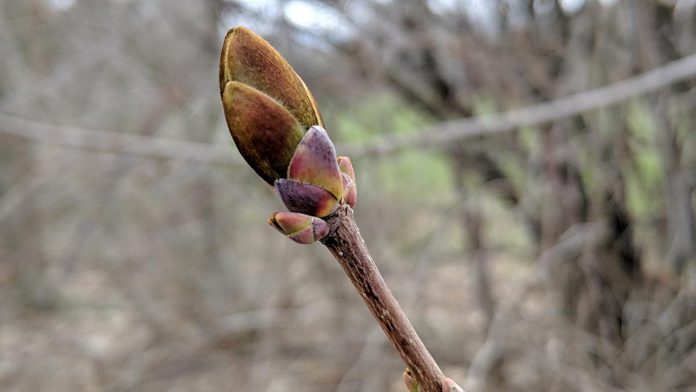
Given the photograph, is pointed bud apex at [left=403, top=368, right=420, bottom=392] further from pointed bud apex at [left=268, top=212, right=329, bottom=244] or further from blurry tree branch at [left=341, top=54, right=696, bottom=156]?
blurry tree branch at [left=341, top=54, right=696, bottom=156]

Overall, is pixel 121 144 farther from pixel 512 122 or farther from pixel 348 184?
pixel 348 184

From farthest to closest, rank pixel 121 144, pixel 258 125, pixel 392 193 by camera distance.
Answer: pixel 392 193, pixel 121 144, pixel 258 125

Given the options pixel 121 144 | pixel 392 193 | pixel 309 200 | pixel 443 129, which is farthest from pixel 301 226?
pixel 392 193

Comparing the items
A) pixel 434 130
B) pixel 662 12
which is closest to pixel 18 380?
pixel 434 130

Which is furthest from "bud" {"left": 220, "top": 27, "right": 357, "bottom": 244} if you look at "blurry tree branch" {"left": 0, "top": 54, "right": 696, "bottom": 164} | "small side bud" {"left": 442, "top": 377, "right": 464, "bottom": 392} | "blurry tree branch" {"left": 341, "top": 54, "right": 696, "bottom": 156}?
"blurry tree branch" {"left": 341, "top": 54, "right": 696, "bottom": 156}

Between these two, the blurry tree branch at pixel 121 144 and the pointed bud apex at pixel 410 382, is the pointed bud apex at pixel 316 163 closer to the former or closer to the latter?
the pointed bud apex at pixel 410 382

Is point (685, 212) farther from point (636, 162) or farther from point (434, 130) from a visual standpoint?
point (434, 130)

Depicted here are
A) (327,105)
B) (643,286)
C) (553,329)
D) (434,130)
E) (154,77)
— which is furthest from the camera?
(154,77)
